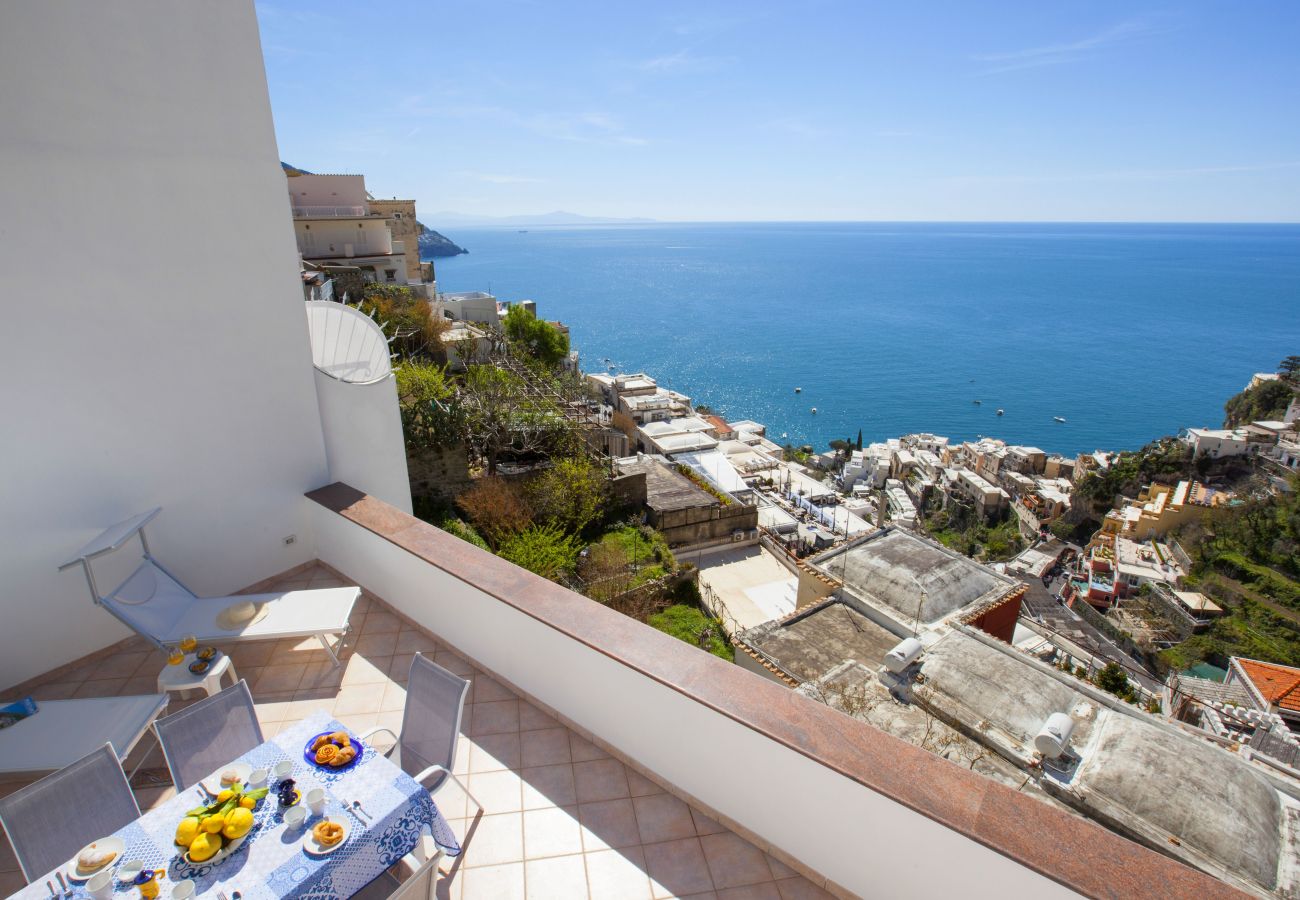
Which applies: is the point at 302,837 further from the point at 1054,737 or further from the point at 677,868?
the point at 1054,737

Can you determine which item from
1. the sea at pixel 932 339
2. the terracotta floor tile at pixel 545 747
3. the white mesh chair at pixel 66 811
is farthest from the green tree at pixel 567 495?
the sea at pixel 932 339

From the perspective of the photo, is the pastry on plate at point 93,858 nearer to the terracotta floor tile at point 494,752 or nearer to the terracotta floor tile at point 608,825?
the terracotta floor tile at point 494,752

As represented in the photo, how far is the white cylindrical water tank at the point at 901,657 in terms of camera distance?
26.6ft

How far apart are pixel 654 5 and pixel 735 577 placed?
78.4 feet

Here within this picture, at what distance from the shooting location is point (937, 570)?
1103 cm

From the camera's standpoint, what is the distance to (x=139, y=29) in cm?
349

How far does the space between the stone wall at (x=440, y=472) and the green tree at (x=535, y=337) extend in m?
10.8

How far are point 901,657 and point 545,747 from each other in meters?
6.39

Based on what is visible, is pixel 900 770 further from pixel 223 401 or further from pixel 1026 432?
pixel 1026 432

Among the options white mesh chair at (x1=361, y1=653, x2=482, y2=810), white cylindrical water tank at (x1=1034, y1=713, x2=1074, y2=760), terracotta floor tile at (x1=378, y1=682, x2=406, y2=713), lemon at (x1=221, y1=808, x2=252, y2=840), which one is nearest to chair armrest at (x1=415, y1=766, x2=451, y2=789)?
white mesh chair at (x1=361, y1=653, x2=482, y2=810)

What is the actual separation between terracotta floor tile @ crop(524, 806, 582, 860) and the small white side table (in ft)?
6.37

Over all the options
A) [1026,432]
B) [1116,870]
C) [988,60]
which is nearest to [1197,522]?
[1026,432]

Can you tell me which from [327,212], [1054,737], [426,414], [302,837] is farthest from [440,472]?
[327,212]

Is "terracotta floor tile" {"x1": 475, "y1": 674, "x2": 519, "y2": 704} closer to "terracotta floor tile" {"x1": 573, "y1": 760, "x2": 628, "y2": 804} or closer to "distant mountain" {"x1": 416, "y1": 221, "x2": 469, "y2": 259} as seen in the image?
"terracotta floor tile" {"x1": 573, "y1": 760, "x2": 628, "y2": 804}
